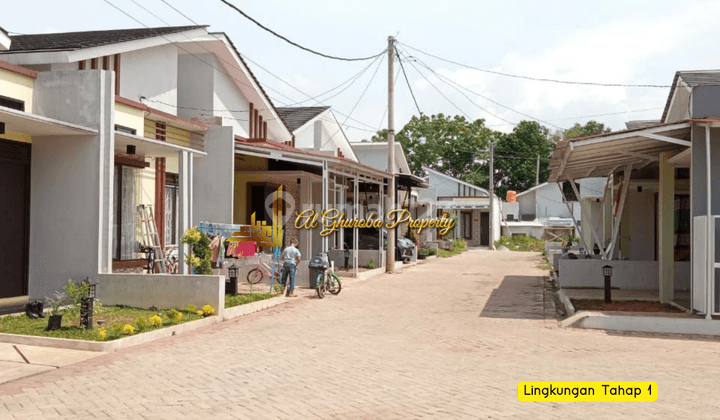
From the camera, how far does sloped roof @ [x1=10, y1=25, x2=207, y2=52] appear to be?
15320 millimetres

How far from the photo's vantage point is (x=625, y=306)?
47.8ft

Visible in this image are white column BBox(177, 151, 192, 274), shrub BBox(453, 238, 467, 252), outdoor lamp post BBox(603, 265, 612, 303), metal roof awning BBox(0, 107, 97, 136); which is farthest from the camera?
shrub BBox(453, 238, 467, 252)

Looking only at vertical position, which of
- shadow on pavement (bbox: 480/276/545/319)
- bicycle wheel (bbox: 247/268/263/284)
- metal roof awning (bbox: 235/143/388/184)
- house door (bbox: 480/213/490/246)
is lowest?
shadow on pavement (bbox: 480/276/545/319)

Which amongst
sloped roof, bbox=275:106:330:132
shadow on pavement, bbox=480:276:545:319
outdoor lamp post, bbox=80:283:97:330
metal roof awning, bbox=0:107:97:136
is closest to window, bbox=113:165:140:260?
metal roof awning, bbox=0:107:97:136

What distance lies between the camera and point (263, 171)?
23.2 metres

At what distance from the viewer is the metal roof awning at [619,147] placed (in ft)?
42.6

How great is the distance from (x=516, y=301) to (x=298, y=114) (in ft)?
69.4

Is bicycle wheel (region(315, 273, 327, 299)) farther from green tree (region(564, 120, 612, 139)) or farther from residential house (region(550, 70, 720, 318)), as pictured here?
green tree (region(564, 120, 612, 139))

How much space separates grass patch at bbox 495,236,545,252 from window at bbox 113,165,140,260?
35.3m

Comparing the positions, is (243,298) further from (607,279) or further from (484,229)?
(484,229)

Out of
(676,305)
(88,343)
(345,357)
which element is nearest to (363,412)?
(345,357)

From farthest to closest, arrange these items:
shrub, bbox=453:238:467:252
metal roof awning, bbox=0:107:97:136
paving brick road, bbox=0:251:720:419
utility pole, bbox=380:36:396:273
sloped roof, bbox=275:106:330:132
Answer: shrub, bbox=453:238:467:252 → sloped roof, bbox=275:106:330:132 → utility pole, bbox=380:36:396:273 → metal roof awning, bbox=0:107:97:136 → paving brick road, bbox=0:251:720:419

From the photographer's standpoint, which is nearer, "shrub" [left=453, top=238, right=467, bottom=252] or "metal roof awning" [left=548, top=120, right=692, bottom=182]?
"metal roof awning" [left=548, top=120, right=692, bottom=182]

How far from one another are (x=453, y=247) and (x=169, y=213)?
1116 inches
